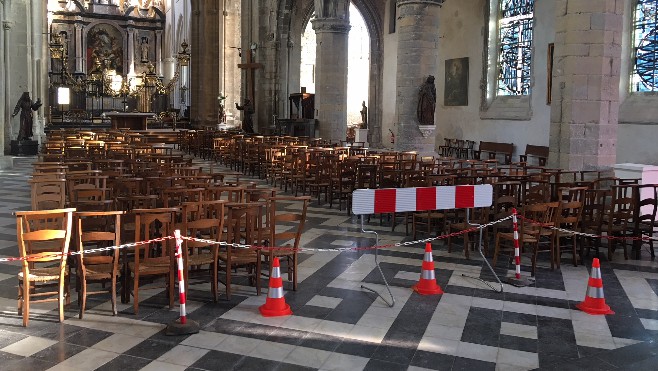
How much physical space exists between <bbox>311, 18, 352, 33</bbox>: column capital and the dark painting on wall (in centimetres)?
544

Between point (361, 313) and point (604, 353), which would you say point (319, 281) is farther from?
point (604, 353)

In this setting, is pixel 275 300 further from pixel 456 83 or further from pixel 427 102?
pixel 456 83

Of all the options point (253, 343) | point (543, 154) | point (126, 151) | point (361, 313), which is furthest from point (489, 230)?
point (543, 154)

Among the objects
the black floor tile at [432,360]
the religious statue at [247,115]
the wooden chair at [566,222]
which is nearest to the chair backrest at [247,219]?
the black floor tile at [432,360]

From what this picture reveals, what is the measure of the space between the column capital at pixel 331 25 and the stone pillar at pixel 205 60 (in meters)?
16.5

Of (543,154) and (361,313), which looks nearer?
(361,313)

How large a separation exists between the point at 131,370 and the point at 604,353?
12.4 ft

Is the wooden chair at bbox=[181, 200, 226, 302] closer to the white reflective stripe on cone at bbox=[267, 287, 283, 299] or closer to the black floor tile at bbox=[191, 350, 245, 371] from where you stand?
the white reflective stripe on cone at bbox=[267, 287, 283, 299]

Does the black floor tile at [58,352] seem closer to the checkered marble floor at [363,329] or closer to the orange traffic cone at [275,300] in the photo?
the checkered marble floor at [363,329]

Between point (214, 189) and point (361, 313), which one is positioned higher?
point (214, 189)

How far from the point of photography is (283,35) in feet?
97.8

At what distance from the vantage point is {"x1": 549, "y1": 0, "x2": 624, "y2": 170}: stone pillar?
11.5 m

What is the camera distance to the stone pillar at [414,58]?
1777 centimetres

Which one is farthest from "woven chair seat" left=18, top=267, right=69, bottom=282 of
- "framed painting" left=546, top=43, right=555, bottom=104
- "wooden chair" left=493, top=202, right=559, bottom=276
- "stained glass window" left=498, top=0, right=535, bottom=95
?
"stained glass window" left=498, top=0, right=535, bottom=95
